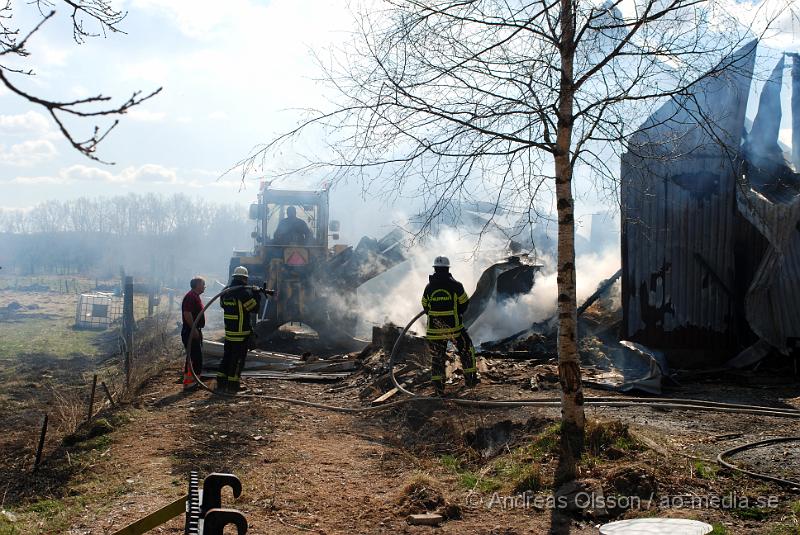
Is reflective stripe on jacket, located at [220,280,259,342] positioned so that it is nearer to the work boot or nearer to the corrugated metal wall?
the work boot

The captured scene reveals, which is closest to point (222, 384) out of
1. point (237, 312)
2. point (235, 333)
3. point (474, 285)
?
point (235, 333)

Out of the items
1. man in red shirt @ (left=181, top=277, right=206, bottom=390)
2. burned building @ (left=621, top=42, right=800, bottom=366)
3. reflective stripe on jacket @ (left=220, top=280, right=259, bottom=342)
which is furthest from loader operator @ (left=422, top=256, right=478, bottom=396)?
man in red shirt @ (left=181, top=277, right=206, bottom=390)

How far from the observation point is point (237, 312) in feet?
34.1

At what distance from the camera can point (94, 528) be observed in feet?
16.9

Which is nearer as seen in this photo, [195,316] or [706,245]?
[195,316]

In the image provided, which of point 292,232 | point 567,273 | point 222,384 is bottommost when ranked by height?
point 222,384

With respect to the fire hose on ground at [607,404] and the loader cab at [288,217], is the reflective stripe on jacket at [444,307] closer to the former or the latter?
the fire hose on ground at [607,404]

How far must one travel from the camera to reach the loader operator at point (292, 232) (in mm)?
17297

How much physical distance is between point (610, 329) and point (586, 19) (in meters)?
8.39

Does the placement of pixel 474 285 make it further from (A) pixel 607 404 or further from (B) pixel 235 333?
(A) pixel 607 404

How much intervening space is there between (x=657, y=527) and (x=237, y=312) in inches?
300

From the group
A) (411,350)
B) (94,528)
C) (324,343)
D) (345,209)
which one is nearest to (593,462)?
(94,528)

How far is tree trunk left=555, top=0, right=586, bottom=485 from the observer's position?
18.5 feet

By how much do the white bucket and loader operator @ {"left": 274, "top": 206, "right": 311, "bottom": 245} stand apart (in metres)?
14.0
